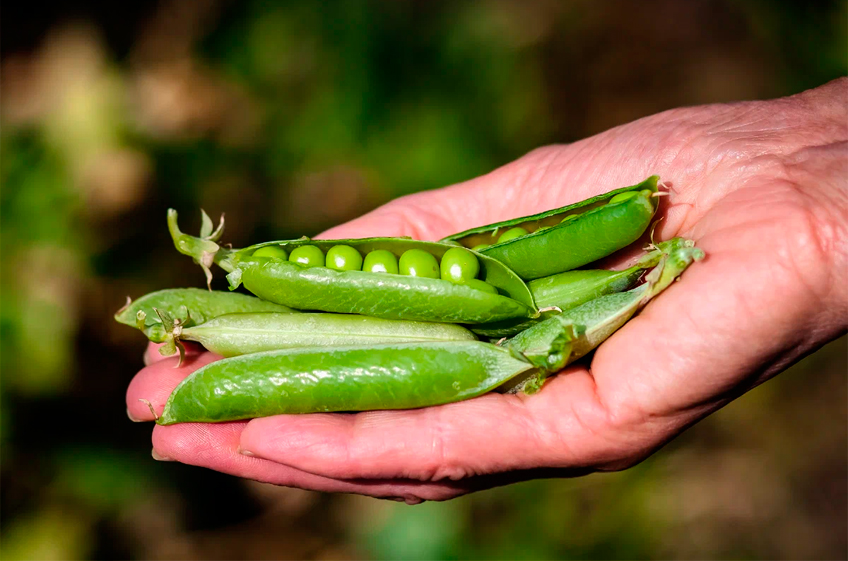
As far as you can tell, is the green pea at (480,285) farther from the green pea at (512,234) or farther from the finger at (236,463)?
the finger at (236,463)

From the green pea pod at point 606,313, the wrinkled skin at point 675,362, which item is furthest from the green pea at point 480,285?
the wrinkled skin at point 675,362

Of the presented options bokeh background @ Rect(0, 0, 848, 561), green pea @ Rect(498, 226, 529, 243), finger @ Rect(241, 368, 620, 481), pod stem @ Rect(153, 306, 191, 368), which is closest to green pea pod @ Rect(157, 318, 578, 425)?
finger @ Rect(241, 368, 620, 481)

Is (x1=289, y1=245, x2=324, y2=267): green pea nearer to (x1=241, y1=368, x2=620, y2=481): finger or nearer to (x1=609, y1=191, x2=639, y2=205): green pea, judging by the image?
(x1=241, y1=368, x2=620, y2=481): finger

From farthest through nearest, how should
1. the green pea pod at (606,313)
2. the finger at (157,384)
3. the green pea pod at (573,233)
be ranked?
the finger at (157,384) → the green pea pod at (573,233) → the green pea pod at (606,313)

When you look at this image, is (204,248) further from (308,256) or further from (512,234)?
(512,234)

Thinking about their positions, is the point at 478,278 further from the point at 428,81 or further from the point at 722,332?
the point at 428,81

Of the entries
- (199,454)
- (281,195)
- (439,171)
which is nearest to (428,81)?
(439,171)
